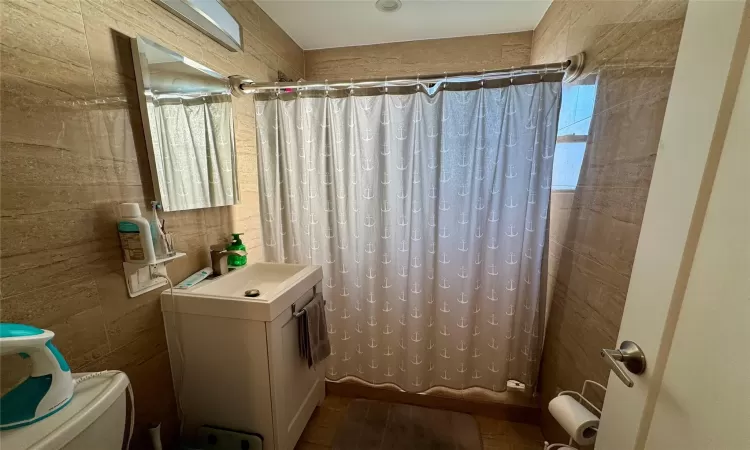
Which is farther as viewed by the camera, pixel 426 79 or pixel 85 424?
pixel 426 79

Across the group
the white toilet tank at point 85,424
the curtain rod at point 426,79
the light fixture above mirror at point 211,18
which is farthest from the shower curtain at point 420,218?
the white toilet tank at point 85,424

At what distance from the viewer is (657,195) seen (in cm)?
59

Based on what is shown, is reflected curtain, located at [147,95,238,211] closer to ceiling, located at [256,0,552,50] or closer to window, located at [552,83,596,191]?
ceiling, located at [256,0,552,50]

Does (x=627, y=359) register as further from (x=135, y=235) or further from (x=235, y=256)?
(x=235, y=256)

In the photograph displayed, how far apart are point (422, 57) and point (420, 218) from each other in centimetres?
135

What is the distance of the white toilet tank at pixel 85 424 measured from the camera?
57 cm

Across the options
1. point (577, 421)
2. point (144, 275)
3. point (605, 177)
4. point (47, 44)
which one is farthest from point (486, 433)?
point (47, 44)

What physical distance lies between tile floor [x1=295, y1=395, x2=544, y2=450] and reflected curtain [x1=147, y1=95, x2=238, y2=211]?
4.58 ft

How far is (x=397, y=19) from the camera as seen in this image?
180 cm

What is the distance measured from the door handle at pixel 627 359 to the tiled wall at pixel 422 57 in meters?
1.98

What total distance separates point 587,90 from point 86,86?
1903mm

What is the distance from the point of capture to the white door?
0.42 meters

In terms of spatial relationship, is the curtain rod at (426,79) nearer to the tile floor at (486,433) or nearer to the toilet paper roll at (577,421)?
the toilet paper roll at (577,421)

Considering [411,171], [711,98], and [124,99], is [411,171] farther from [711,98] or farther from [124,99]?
[124,99]
